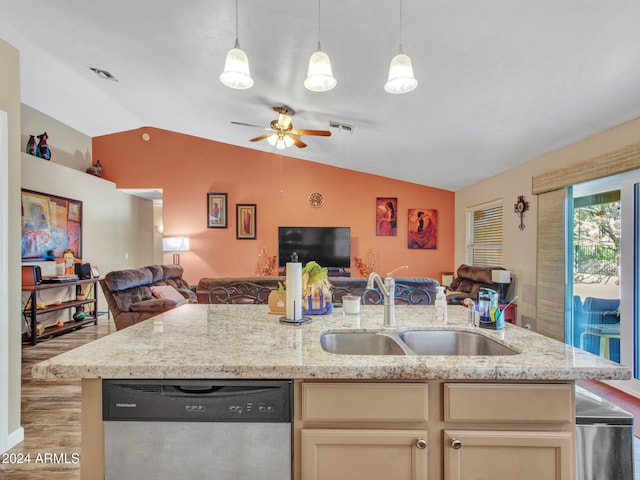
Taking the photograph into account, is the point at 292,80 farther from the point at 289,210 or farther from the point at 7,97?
the point at 289,210

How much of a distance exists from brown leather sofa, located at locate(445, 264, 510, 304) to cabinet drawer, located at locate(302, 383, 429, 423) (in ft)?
11.2

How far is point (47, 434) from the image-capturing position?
2.24 meters

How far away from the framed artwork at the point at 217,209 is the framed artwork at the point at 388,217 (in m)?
3.12

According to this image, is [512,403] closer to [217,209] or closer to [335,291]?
[335,291]

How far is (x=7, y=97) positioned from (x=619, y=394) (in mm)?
5166

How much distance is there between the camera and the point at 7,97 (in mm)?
2096

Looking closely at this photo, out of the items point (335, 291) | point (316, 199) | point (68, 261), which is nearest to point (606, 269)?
point (335, 291)

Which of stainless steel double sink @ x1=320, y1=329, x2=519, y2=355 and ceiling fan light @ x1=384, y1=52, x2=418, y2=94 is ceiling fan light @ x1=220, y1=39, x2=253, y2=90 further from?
stainless steel double sink @ x1=320, y1=329, x2=519, y2=355

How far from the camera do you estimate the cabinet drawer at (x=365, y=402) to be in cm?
101

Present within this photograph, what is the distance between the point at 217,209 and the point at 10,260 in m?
4.60

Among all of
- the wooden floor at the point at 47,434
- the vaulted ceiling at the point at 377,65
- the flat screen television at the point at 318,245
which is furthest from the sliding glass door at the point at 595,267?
the wooden floor at the point at 47,434

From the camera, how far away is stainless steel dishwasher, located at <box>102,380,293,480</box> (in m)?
1.01

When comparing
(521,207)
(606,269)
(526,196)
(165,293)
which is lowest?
(165,293)

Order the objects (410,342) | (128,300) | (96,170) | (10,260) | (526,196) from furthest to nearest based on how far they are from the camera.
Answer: (96,170), (526,196), (128,300), (10,260), (410,342)
